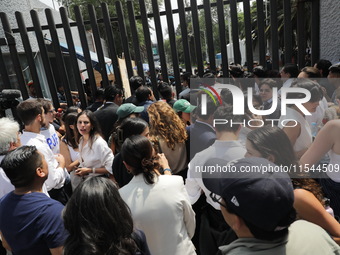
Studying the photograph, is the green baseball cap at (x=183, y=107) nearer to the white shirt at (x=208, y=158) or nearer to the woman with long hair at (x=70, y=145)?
the white shirt at (x=208, y=158)

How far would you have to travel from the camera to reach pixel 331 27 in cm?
511

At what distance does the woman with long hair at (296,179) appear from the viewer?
1.50 m

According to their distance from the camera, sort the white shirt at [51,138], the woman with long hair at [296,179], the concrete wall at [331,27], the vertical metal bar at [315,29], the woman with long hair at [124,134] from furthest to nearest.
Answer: the concrete wall at [331,27]
the vertical metal bar at [315,29]
the white shirt at [51,138]
the woman with long hair at [124,134]
the woman with long hair at [296,179]

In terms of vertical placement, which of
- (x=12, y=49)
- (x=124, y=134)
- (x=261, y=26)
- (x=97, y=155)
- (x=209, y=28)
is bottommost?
(x=97, y=155)

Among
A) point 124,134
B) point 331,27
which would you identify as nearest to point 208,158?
point 124,134

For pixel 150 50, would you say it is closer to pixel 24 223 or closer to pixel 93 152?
pixel 93 152

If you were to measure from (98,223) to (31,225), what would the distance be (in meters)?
0.57

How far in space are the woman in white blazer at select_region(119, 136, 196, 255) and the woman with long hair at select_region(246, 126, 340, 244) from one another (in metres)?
0.61

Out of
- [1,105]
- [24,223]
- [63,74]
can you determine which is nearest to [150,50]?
[63,74]

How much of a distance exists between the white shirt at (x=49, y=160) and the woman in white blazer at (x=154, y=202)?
1.07 m

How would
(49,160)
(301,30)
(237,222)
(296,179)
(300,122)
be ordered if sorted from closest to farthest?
1. (237,222)
2. (296,179)
3. (300,122)
4. (49,160)
5. (301,30)

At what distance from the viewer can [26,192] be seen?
169 centimetres

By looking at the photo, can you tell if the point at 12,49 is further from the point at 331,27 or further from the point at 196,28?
the point at 331,27

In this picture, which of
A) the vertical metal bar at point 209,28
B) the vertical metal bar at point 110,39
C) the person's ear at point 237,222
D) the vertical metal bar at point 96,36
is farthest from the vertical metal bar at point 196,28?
the person's ear at point 237,222
